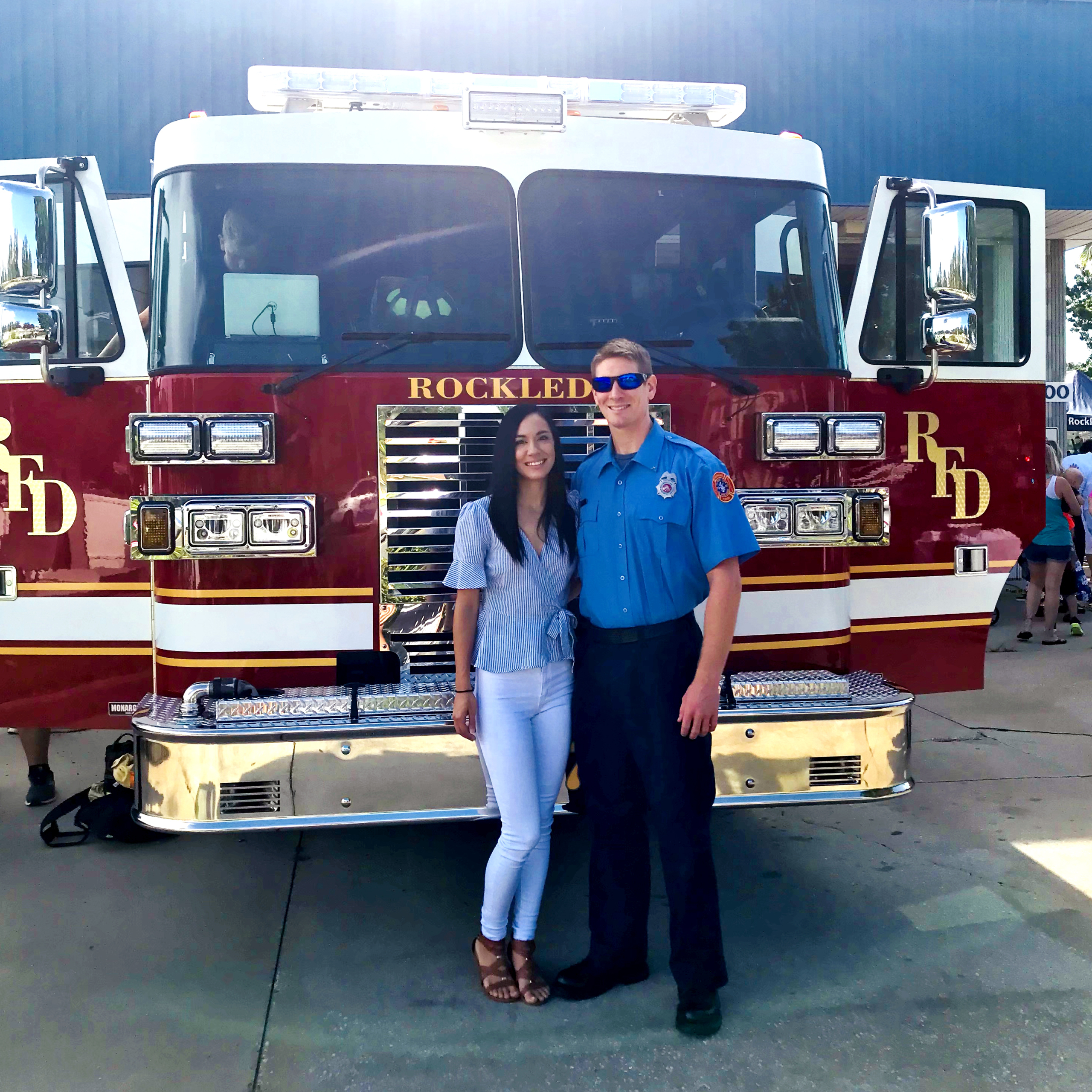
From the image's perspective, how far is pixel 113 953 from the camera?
386 centimetres

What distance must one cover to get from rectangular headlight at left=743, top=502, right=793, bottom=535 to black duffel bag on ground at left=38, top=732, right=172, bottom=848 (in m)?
2.77

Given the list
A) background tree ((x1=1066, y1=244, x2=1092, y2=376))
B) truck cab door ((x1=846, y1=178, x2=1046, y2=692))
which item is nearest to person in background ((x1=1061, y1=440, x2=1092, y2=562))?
truck cab door ((x1=846, y1=178, x2=1046, y2=692))

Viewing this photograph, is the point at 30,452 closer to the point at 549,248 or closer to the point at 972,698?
the point at 549,248

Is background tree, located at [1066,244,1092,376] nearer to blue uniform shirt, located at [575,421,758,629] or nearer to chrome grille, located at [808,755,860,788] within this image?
chrome grille, located at [808,755,860,788]

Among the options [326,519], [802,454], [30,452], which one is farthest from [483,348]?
[30,452]

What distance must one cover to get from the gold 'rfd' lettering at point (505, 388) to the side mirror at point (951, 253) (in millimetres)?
1249

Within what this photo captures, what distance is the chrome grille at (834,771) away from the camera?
3.66 meters

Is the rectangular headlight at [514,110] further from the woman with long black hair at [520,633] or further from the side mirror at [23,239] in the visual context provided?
the side mirror at [23,239]

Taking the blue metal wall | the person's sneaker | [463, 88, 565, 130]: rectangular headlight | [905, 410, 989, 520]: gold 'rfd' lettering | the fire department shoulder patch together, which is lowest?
the person's sneaker

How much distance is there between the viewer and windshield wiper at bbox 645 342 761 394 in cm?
389

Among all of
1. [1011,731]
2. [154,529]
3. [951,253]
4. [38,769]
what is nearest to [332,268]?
[154,529]

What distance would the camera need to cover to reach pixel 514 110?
384 centimetres

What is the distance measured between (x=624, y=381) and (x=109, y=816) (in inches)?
124

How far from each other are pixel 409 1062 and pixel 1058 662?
724 cm
